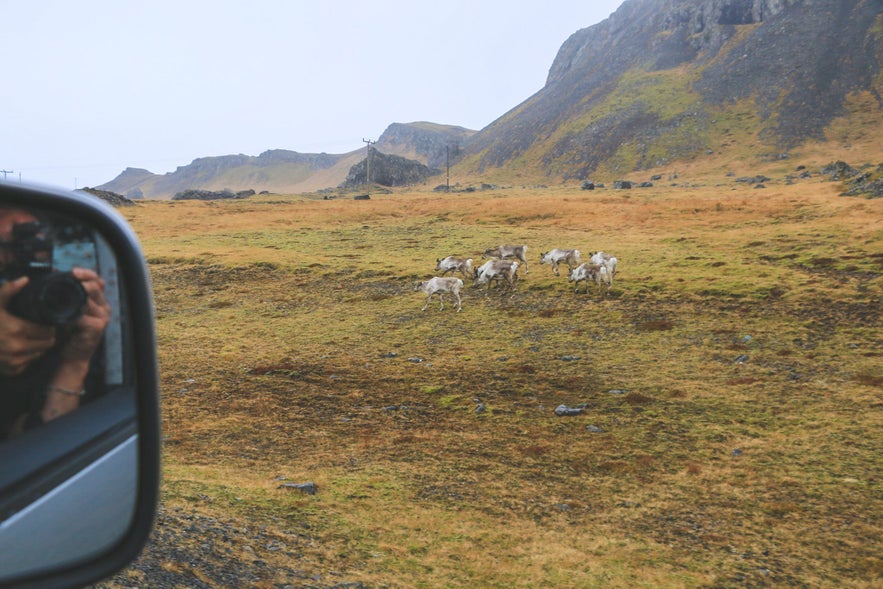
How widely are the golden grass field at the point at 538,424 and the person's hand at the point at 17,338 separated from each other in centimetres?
616

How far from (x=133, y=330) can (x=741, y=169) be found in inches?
6423

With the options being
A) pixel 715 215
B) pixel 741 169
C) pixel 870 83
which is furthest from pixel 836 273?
pixel 870 83

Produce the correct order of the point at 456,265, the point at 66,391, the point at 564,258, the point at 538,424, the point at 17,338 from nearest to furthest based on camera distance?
the point at 17,338
the point at 66,391
the point at 538,424
the point at 456,265
the point at 564,258

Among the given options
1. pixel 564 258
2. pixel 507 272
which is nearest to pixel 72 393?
pixel 507 272

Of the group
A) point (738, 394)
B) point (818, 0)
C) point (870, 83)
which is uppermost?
point (818, 0)

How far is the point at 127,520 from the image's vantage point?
2.55 meters

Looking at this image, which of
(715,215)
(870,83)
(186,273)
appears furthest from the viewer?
(870,83)

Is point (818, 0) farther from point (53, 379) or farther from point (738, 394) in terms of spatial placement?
point (53, 379)

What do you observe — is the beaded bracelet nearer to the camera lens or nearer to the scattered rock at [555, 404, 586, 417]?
the camera lens

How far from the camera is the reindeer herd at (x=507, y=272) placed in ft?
102

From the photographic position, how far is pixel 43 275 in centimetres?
199

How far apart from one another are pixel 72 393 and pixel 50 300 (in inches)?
14.6

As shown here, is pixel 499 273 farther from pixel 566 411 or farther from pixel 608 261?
pixel 566 411

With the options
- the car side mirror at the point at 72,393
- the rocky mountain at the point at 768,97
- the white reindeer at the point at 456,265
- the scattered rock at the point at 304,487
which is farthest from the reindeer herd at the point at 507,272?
the rocky mountain at the point at 768,97
